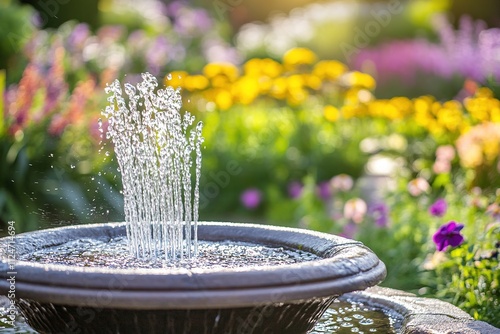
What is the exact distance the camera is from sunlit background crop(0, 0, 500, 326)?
449cm

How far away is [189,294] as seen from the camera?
2229 millimetres

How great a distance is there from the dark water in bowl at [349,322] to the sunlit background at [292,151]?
1.23 ft

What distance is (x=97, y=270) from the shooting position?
229cm

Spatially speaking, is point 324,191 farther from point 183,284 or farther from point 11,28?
point 11,28

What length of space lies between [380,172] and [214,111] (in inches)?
63.2

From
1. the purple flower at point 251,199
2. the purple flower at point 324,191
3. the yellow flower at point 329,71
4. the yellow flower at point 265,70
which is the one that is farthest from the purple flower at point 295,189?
the yellow flower at point 265,70

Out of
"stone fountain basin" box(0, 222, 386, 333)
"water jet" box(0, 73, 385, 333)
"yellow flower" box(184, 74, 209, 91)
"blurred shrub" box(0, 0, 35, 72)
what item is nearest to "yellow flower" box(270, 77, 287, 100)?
"yellow flower" box(184, 74, 209, 91)

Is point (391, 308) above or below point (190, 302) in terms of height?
below

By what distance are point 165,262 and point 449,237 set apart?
1.19 metres

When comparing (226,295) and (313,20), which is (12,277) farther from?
(313,20)

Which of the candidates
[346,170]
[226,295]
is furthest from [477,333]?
[346,170]

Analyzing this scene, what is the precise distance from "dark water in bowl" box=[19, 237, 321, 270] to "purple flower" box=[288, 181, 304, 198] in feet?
10.5

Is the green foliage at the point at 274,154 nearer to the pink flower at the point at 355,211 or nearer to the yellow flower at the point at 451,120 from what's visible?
Result: the yellow flower at the point at 451,120

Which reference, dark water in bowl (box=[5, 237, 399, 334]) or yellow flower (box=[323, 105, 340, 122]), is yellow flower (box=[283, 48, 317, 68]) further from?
dark water in bowl (box=[5, 237, 399, 334])
